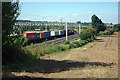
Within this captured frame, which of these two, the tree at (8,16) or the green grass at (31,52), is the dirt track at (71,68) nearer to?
the green grass at (31,52)

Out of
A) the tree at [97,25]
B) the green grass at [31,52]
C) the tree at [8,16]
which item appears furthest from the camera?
the tree at [97,25]

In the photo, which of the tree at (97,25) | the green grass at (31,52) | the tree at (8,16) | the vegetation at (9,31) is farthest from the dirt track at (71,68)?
the tree at (97,25)

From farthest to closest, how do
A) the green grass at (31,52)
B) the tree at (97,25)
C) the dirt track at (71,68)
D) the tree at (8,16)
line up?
the tree at (97,25)
the green grass at (31,52)
the tree at (8,16)
the dirt track at (71,68)

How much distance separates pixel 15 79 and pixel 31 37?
30032 mm

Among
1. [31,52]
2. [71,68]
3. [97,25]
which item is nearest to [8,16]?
[71,68]

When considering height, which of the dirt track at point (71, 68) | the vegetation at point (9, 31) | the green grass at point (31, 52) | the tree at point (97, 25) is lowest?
the dirt track at point (71, 68)

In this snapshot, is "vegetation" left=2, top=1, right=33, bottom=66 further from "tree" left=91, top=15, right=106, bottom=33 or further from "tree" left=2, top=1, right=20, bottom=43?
"tree" left=91, top=15, right=106, bottom=33

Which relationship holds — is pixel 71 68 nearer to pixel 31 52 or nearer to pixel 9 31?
pixel 9 31

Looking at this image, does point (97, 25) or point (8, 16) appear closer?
point (8, 16)

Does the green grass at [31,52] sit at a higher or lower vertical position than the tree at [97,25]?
lower

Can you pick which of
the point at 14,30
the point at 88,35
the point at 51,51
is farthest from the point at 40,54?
the point at 88,35

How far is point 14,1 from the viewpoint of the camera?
32.1 feet

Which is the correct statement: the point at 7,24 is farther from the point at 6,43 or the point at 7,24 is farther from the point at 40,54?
the point at 40,54

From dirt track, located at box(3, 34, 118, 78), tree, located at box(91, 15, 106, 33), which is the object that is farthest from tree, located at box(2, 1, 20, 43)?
tree, located at box(91, 15, 106, 33)
